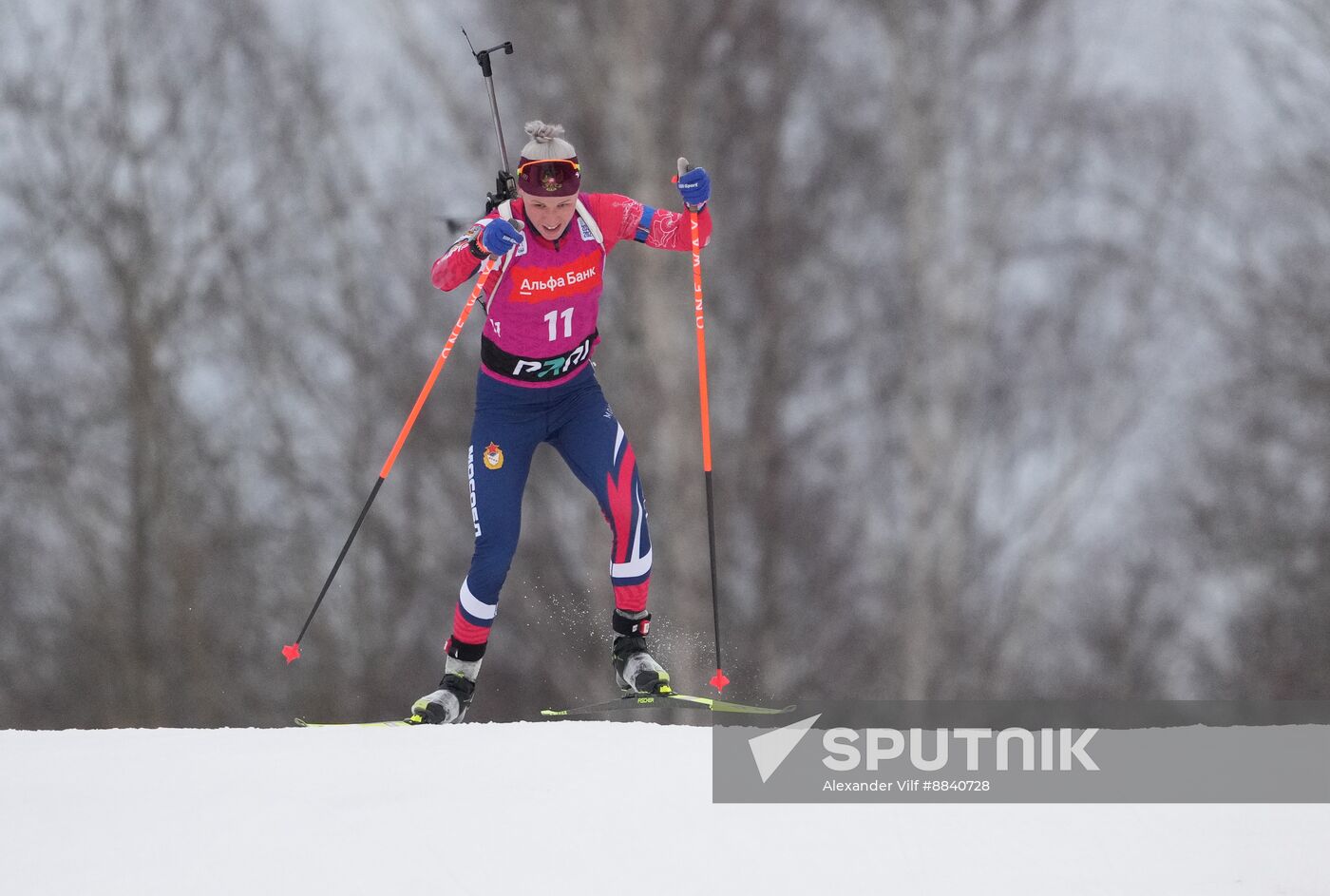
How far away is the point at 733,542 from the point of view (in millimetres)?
12797

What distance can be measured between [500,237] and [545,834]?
83.6 inches

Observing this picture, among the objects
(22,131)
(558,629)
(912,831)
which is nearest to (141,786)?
(912,831)

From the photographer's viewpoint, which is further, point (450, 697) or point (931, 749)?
point (450, 697)

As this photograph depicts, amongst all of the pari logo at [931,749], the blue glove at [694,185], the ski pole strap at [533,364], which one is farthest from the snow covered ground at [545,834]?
the blue glove at [694,185]

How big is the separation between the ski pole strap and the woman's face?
0.48m

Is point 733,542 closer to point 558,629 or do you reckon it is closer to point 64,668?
point 558,629

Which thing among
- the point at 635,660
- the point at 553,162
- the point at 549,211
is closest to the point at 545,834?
the point at 635,660

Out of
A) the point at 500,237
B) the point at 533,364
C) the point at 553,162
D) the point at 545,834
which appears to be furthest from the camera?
the point at 533,364

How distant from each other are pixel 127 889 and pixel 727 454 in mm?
8297

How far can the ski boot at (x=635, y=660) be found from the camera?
20.1ft

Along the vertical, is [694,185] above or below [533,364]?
above

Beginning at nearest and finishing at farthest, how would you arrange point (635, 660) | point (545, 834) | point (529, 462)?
point (545, 834), point (529, 462), point (635, 660)

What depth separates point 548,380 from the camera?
6031 mm

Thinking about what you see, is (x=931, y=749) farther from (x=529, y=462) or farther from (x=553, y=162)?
(x=553, y=162)
